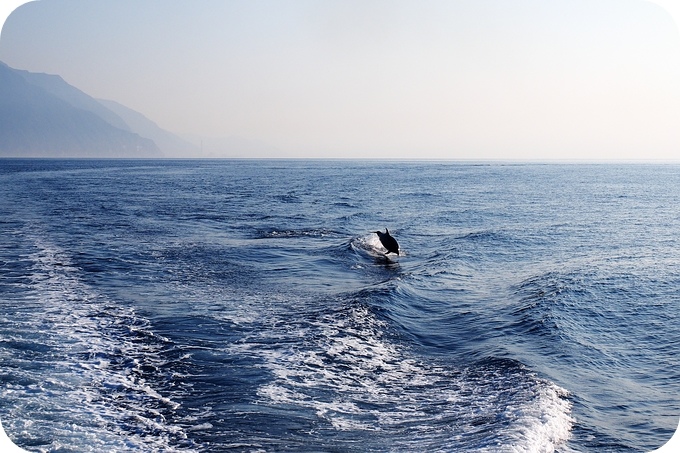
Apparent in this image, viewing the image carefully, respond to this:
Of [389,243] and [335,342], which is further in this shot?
[389,243]

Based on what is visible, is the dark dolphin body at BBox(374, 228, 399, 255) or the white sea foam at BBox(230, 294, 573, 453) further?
the dark dolphin body at BBox(374, 228, 399, 255)

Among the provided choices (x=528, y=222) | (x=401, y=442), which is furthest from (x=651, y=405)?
(x=528, y=222)

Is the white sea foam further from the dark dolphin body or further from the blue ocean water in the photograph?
the dark dolphin body

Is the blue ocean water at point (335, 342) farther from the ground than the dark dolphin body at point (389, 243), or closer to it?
closer to it

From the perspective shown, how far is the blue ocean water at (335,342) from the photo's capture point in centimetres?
763

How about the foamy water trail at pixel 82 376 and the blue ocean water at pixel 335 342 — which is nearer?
the foamy water trail at pixel 82 376

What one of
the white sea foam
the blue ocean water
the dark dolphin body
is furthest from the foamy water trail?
the dark dolphin body

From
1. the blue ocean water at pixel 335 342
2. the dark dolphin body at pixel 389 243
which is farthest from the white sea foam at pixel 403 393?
the dark dolphin body at pixel 389 243

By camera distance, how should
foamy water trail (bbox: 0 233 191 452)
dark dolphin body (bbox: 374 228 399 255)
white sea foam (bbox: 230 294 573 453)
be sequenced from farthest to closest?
dark dolphin body (bbox: 374 228 399 255) < white sea foam (bbox: 230 294 573 453) < foamy water trail (bbox: 0 233 191 452)

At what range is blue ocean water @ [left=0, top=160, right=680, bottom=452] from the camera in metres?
7.63

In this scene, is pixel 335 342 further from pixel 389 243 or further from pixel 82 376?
pixel 389 243

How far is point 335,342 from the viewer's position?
11.5m

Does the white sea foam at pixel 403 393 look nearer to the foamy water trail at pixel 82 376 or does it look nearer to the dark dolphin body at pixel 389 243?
the foamy water trail at pixel 82 376

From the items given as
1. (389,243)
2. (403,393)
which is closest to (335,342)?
(403,393)
